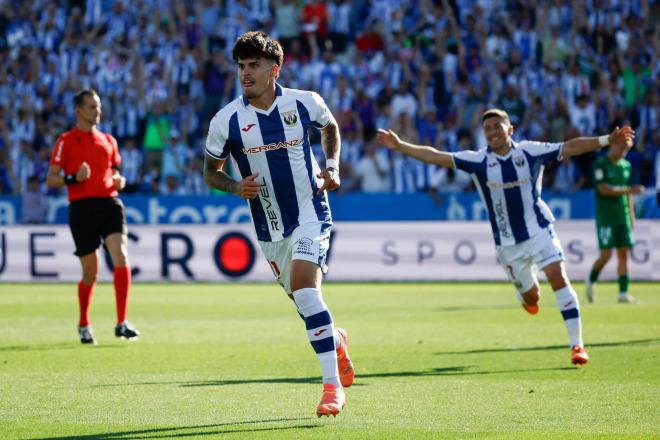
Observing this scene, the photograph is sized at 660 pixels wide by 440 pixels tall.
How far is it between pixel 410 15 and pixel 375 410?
21224mm

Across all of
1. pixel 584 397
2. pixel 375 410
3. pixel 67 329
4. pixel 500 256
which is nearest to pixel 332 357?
pixel 375 410

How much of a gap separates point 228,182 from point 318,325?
1107 millimetres

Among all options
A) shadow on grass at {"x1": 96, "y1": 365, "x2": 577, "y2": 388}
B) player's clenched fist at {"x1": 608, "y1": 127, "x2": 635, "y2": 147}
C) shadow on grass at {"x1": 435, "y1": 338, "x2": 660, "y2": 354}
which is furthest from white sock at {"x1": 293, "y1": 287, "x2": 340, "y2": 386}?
shadow on grass at {"x1": 435, "y1": 338, "x2": 660, "y2": 354}

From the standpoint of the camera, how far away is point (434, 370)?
976 cm

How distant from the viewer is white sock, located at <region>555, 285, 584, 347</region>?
10.2 m

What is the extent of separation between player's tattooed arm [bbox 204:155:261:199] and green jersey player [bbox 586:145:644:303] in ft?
33.4

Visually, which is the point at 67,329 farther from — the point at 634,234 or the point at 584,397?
the point at 634,234

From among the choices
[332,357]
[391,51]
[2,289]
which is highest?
[391,51]

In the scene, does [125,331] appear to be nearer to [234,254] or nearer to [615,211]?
[615,211]

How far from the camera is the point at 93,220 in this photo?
12.4 m

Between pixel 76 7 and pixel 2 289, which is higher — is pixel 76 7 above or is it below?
above

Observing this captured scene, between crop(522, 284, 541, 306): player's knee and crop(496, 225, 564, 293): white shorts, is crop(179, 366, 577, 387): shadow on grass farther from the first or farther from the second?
crop(522, 284, 541, 306): player's knee

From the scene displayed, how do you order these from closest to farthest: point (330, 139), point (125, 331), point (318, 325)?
point (318, 325) → point (330, 139) → point (125, 331)

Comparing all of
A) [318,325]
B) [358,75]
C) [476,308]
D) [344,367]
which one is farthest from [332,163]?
[358,75]
